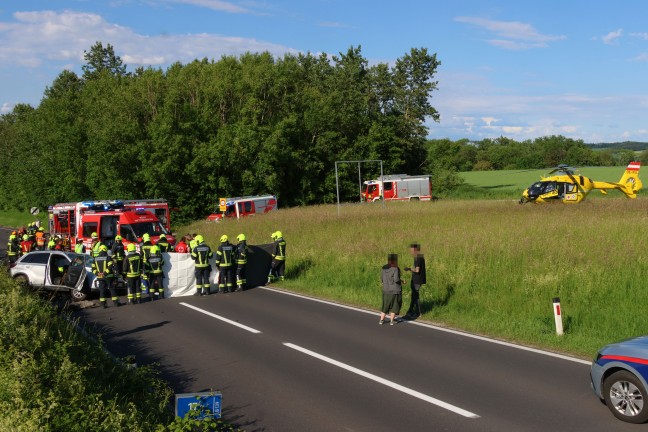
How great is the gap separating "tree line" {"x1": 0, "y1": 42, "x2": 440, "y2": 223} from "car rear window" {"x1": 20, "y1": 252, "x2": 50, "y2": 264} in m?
24.9

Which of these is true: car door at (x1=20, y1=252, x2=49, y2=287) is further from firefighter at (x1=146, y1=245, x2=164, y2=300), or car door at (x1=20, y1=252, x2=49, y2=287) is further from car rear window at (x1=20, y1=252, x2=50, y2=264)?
firefighter at (x1=146, y1=245, x2=164, y2=300)

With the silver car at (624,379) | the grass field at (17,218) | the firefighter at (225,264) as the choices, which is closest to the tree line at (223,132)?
the grass field at (17,218)

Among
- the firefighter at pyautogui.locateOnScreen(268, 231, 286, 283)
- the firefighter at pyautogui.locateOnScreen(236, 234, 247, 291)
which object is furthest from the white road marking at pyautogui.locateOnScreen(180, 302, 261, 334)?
the firefighter at pyautogui.locateOnScreen(268, 231, 286, 283)

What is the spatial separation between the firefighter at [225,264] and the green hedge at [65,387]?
25.8 feet

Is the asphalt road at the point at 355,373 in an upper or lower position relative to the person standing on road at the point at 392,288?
lower

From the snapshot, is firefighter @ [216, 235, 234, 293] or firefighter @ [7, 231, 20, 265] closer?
firefighter @ [216, 235, 234, 293]

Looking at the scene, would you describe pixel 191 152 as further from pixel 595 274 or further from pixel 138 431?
pixel 138 431

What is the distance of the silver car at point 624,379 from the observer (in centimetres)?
730

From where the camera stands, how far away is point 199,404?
5656mm

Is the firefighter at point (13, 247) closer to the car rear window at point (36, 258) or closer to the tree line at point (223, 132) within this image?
the car rear window at point (36, 258)

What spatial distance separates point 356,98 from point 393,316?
49142mm

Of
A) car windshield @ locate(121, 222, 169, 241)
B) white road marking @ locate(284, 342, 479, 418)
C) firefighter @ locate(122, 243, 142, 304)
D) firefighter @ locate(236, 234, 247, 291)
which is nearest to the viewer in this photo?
white road marking @ locate(284, 342, 479, 418)

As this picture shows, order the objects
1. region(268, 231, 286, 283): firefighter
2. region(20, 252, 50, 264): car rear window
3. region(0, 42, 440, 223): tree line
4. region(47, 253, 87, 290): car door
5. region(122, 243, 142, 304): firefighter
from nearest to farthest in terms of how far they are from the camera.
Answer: region(122, 243, 142, 304): firefighter, region(47, 253, 87, 290): car door, region(20, 252, 50, 264): car rear window, region(268, 231, 286, 283): firefighter, region(0, 42, 440, 223): tree line

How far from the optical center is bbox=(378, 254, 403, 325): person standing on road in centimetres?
1340
